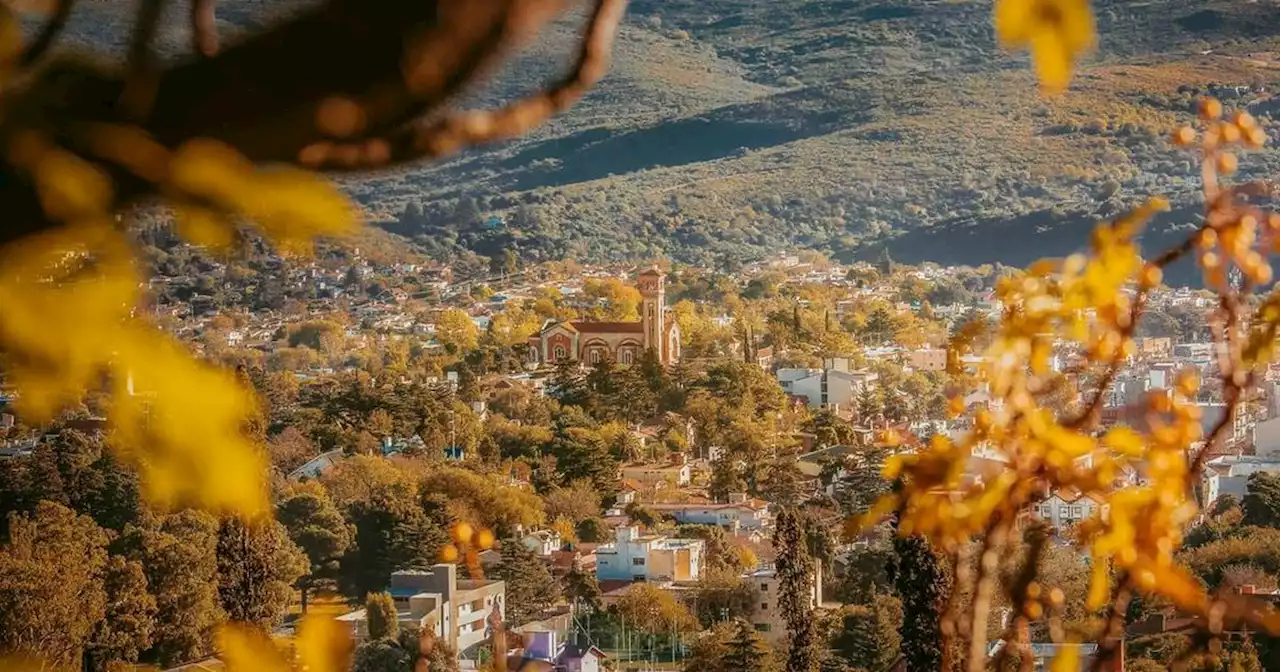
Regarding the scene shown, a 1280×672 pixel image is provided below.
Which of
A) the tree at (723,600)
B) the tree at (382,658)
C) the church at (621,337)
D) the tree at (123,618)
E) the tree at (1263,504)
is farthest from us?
the church at (621,337)

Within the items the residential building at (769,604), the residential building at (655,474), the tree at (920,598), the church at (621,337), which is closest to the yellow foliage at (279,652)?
the tree at (920,598)

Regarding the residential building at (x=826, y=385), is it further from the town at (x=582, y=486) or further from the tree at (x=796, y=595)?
the tree at (x=796, y=595)

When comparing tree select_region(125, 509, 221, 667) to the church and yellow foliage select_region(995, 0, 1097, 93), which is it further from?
the church

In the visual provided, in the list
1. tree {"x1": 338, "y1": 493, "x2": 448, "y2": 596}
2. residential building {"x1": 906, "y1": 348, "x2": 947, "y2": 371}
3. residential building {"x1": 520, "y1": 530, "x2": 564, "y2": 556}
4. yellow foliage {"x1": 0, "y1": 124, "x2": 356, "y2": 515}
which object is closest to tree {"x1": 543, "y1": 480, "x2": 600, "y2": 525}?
residential building {"x1": 520, "y1": 530, "x2": 564, "y2": 556}

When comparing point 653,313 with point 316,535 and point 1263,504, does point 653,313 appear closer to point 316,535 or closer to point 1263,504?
point 1263,504

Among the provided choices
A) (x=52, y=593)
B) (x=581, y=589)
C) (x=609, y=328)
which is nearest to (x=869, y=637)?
(x=581, y=589)
